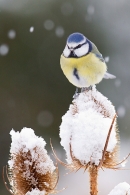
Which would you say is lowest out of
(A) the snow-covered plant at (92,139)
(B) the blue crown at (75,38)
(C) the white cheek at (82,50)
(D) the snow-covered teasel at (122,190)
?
(D) the snow-covered teasel at (122,190)

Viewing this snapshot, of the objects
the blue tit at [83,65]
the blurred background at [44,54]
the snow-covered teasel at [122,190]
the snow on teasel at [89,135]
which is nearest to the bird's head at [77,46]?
the blue tit at [83,65]

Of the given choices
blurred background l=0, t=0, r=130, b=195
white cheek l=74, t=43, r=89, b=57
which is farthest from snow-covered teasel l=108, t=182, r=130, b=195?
blurred background l=0, t=0, r=130, b=195

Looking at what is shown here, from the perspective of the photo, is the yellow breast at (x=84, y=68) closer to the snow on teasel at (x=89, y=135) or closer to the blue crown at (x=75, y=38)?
the blue crown at (x=75, y=38)

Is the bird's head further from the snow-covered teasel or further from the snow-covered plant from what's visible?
the snow-covered teasel

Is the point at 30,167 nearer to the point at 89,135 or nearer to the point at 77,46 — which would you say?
the point at 89,135

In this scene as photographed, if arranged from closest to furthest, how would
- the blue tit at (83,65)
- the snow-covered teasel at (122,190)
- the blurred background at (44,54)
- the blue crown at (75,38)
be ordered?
the snow-covered teasel at (122,190)
the blue crown at (75,38)
the blue tit at (83,65)
the blurred background at (44,54)

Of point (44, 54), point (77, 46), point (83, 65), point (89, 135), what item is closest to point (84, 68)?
point (83, 65)

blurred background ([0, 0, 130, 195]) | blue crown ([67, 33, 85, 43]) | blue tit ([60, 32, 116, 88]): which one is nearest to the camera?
blue crown ([67, 33, 85, 43])

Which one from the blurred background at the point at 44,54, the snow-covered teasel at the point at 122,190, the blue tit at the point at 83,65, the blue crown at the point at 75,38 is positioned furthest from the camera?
the blurred background at the point at 44,54

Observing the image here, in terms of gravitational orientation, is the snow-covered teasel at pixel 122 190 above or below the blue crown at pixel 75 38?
below
